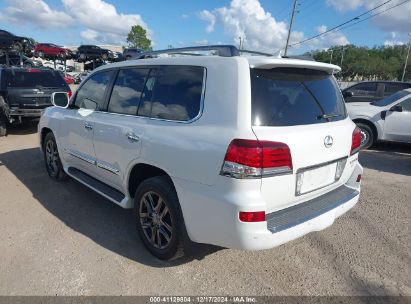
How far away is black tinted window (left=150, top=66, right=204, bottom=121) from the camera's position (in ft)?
9.44

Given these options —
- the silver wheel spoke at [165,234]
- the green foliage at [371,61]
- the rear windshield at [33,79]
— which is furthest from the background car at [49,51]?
the green foliage at [371,61]

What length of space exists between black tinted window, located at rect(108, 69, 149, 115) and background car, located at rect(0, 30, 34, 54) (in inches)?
744

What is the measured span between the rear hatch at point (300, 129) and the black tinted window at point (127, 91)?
1.34 meters

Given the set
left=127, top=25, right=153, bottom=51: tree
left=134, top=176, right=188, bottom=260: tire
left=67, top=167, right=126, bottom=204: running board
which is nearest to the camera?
left=134, top=176, right=188, bottom=260: tire

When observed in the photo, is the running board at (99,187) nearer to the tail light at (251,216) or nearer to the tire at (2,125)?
the tail light at (251,216)

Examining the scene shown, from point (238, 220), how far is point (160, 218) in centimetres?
97

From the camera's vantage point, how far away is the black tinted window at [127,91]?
3488 millimetres

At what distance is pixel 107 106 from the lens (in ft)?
12.9

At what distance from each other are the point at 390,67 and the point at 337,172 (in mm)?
91029

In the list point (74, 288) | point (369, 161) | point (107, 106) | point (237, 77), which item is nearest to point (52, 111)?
point (107, 106)

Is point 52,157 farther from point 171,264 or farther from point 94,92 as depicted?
point 171,264

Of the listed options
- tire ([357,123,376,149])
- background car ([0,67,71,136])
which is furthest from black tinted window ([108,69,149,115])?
tire ([357,123,376,149])

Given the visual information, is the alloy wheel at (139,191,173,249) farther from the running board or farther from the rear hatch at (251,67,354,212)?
the rear hatch at (251,67,354,212)

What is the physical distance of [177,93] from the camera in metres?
3.04
